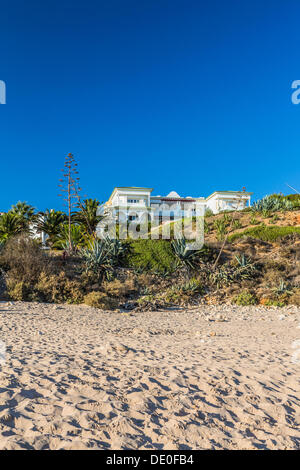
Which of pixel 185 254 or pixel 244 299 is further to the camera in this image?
pixel 185 254

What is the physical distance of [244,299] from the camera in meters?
11.5

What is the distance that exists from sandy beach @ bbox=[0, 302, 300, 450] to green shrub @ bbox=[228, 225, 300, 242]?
391 inches

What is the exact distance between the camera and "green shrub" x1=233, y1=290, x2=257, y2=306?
11391 mm

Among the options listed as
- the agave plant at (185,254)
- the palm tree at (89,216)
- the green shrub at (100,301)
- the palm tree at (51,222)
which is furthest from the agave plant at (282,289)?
the palm tree at (51,222)

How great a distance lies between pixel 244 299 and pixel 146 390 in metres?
8.87

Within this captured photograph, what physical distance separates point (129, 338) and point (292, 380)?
3.10 meters

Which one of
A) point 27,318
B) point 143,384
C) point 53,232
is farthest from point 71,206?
point 143,384

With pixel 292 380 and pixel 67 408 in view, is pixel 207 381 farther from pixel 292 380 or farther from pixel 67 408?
pixel 67 408

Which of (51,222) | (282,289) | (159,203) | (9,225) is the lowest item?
(282,289)

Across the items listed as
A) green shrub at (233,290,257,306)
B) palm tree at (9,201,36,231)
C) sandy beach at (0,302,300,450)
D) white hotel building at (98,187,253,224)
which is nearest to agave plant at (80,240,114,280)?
green shrub at (233,290,257,306)

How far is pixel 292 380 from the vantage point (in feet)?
13.0

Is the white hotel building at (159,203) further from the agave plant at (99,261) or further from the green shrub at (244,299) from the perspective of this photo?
the green shrub at (244,299)

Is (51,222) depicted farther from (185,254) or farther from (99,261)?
(185,254)

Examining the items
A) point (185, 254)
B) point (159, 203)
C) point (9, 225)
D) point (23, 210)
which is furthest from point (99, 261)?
point (159, 203)
